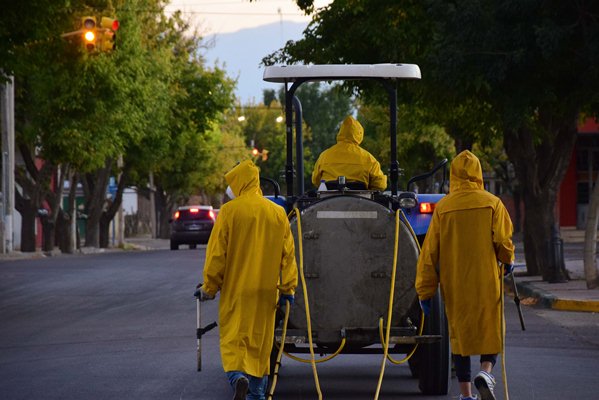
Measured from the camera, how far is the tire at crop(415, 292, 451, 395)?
10.5 m

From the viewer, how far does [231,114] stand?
4429 inches

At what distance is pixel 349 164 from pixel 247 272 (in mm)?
2599

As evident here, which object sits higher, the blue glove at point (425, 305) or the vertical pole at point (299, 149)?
the vertical pole at point (299, 149)

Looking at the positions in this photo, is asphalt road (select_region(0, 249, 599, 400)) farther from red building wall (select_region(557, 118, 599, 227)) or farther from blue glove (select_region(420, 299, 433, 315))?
red building wall (select_region(557, 118, 599, 227))

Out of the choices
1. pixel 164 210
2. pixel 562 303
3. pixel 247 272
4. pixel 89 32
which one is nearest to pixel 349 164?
pixel 247 272

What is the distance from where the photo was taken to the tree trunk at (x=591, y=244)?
21531 mm

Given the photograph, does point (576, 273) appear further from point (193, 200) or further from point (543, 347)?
point (193, 200)

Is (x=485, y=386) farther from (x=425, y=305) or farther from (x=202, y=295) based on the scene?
(x=202, y=295)

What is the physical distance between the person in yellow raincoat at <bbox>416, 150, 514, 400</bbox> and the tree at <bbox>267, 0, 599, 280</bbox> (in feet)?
36.9

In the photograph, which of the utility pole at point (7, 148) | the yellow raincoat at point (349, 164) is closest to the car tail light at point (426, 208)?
the yellow raincoat at point (349, 164)

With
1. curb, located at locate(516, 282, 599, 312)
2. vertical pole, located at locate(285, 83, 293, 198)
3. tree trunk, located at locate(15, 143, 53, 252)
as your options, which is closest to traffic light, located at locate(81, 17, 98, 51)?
curb, located at locate(516, 282, 599, 312)

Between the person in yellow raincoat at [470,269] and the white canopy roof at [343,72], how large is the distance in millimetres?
1908

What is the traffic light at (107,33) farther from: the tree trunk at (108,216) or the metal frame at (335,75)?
the tree trunk at (108,216)

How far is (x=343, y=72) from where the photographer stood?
36.1 feet
